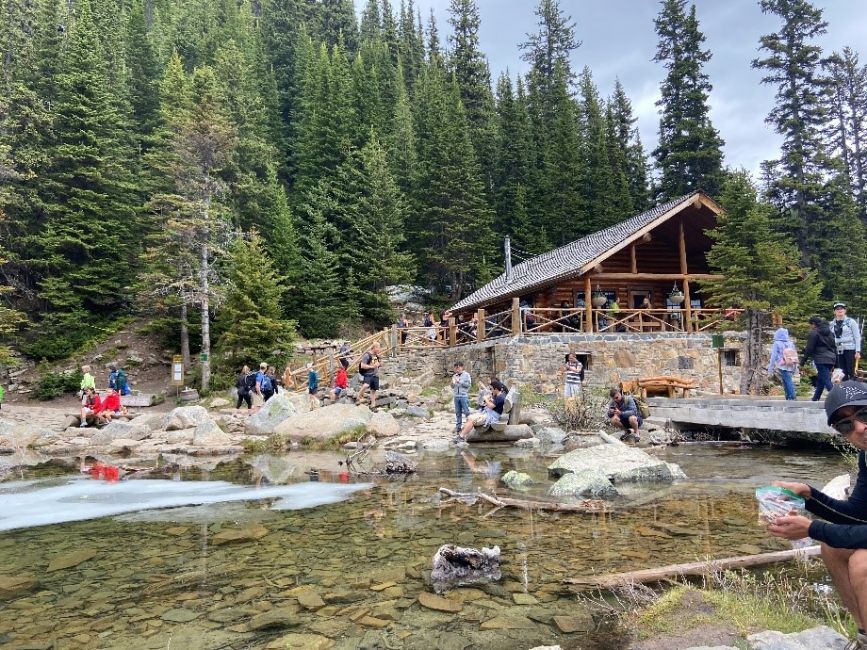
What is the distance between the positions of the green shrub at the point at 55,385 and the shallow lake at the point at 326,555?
15664 millimetres

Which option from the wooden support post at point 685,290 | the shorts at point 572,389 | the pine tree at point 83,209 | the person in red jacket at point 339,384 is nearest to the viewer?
the shorts at point 572,389

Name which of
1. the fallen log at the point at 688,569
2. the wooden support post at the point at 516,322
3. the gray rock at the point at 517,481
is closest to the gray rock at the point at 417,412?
the wooden support post at the point at 516,322

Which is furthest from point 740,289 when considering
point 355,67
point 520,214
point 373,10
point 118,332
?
point 373,10

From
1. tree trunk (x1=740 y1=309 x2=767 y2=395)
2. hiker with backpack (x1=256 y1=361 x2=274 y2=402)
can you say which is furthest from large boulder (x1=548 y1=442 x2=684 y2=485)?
hiker with backpack (x1=256 y1=361 x2=274 y2=402)

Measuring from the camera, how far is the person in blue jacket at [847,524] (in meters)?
2.30

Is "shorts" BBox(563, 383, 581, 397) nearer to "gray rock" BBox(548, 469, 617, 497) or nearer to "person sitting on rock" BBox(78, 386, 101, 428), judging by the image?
"gray rock" BBox(548, 469, 617, 497)

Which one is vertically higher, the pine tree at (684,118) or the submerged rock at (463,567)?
the pine tree at (684,118)

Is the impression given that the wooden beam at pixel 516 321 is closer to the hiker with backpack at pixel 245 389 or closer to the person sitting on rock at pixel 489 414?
the person sitting on rock at pixel 489 414

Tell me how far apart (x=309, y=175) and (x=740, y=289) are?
1147 inches

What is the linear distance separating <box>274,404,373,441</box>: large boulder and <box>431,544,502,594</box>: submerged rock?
8300 millimetres

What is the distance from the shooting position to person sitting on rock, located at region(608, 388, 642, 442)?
1159 cm

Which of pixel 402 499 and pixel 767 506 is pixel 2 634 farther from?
pixel 767 506

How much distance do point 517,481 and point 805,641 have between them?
5.25 metres

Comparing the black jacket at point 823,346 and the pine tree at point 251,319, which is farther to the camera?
the pine tree at point 251,319
